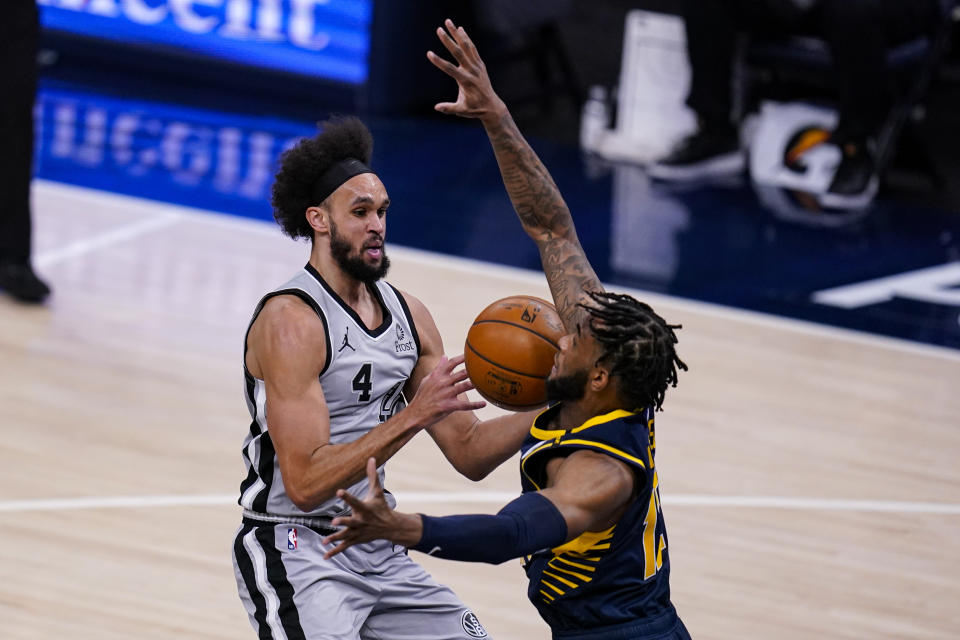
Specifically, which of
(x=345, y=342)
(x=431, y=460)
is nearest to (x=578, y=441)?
(x=345, y=342)

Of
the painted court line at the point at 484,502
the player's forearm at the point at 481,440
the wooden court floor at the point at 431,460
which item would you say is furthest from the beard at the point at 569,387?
the painted court line at the point at 484,502

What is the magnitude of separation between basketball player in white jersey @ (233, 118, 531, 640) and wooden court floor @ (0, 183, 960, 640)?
1.17 meters

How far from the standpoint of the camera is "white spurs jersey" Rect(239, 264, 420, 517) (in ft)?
13.5

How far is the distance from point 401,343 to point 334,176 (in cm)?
56

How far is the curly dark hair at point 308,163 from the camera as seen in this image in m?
4.30

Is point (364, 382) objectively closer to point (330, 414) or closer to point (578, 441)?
point (330, 414)

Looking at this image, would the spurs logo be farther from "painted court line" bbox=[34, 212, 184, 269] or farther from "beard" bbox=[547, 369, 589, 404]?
"painted court line" bbox=[34, 212, 184, 269]

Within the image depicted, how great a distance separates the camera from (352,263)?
417 centimetres

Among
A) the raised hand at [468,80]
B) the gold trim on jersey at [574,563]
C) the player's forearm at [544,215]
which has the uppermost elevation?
the raised hand at [468,80]

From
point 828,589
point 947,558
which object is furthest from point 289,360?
point 947,558

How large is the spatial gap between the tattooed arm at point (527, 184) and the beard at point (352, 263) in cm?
49

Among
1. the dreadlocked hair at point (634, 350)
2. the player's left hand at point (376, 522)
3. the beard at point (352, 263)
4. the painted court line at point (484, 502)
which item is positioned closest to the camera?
the player's left hand at point (376, 522)

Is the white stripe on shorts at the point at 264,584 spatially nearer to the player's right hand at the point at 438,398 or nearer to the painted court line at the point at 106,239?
the player's right hand at the point at 438,398

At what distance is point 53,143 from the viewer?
37.1ft
